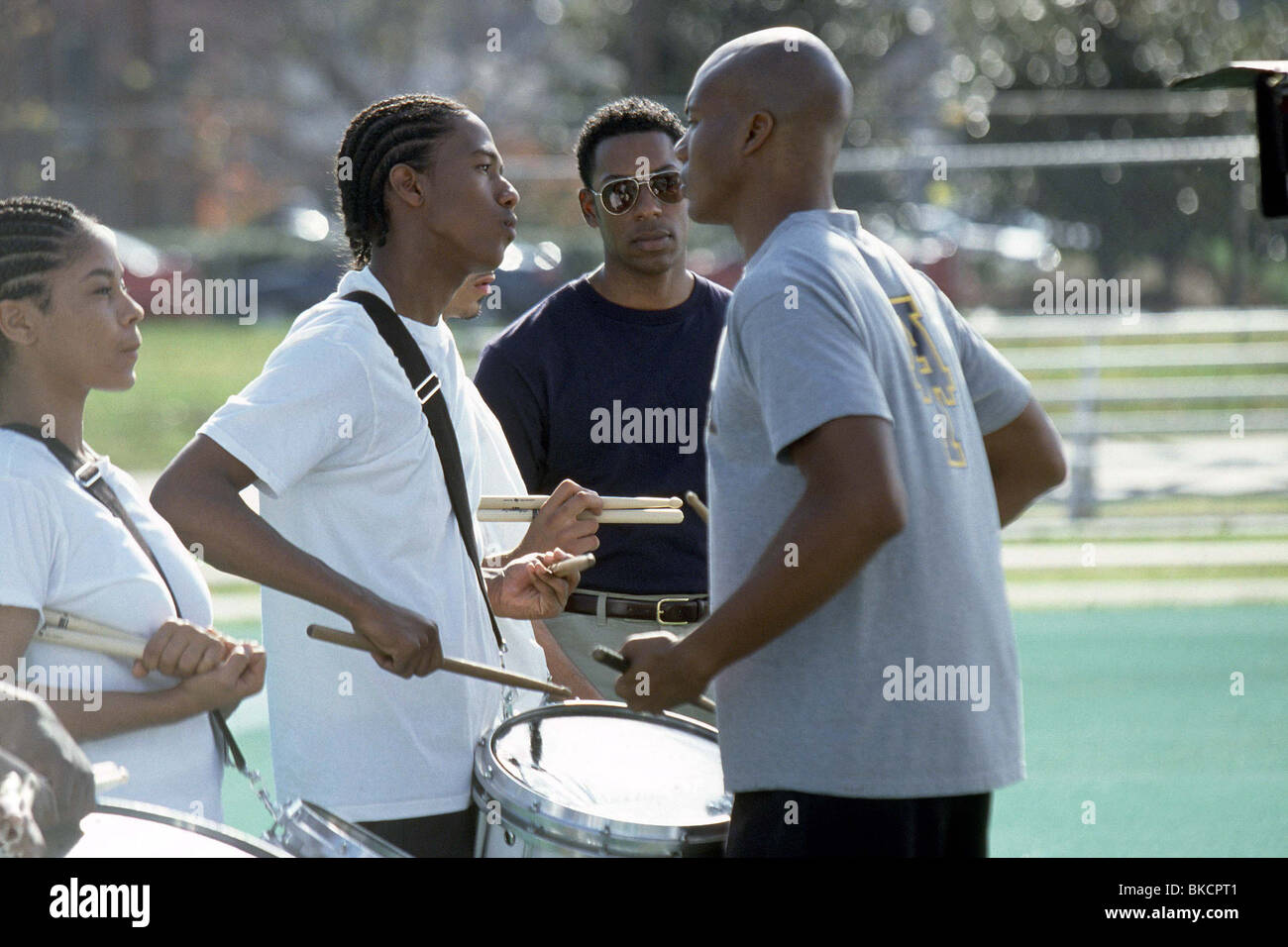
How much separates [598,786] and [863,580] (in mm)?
837

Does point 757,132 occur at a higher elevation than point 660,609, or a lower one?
higher

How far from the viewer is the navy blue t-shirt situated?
14.0ft

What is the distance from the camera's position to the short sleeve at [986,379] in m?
2.82

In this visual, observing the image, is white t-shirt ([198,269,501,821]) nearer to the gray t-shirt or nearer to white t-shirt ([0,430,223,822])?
white t-shirt ([0,430,223,822])

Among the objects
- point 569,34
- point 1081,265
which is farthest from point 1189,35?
point 569,34

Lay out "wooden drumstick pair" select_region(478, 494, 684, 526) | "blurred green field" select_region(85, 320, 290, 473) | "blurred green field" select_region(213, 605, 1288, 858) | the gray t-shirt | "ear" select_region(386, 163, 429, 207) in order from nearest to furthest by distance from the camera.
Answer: the gray t-shirt, "ear" select_region(386, 163, 429, 207), "wooden drumstick pair" select_region(478, 494, 684, 526), "blurred green field" select_region(213, 605, 1288, 858), "blurred green field" select_region(85, 320, 290, 473)

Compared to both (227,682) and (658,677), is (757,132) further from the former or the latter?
(227,682)

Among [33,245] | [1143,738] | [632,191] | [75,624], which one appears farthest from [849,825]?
[1143,738]

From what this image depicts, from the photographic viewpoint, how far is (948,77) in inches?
1033

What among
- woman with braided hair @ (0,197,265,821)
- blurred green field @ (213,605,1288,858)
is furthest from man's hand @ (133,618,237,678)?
blurred green field @ (213,605,1288,858)

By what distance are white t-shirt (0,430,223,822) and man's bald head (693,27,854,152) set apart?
51.6 inches

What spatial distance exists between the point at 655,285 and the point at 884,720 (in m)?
2.24

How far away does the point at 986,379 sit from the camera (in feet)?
9.28
